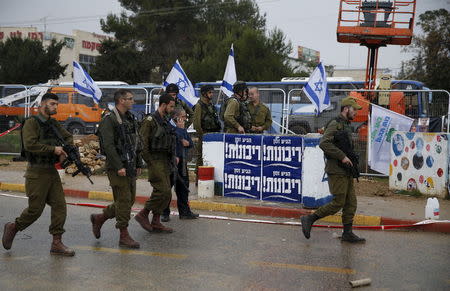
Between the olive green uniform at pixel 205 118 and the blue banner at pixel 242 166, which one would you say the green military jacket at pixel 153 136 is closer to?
the olive green uniform at pixel 205 118

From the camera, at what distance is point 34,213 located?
6066 millimetres

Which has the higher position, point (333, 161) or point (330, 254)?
point (333, 161)

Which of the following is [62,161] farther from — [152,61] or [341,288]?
[152,61]

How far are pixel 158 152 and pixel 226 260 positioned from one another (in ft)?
5.93

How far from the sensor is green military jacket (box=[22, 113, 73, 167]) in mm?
5828

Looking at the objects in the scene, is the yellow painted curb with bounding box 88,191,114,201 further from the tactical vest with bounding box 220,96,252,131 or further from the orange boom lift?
the orange boom lift

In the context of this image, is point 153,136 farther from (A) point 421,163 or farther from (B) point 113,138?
(A) point 421,163

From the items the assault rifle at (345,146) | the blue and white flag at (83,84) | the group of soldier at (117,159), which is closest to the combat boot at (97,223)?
the group of soldier at (117,159)

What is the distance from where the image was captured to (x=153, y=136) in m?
6.99

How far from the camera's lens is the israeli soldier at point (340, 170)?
22.2 ft

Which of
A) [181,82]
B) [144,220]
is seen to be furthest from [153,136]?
[181,82]

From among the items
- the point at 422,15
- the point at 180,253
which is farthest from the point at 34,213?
the point at 422,15

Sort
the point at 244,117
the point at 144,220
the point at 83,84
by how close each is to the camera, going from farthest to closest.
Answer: the point at 83,84 < the point at 244,117 < the point at 144,220

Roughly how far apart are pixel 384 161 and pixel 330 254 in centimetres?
643
